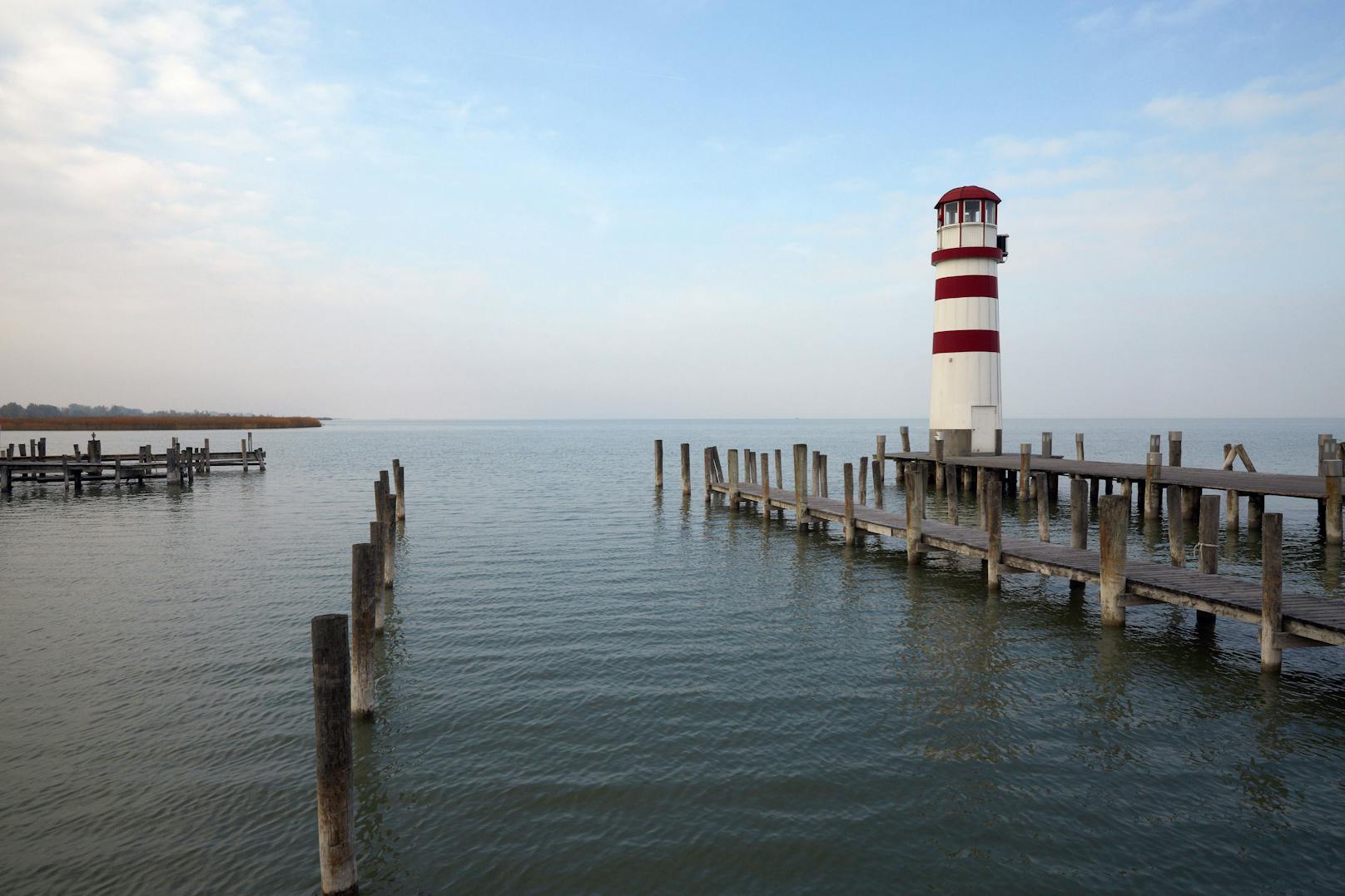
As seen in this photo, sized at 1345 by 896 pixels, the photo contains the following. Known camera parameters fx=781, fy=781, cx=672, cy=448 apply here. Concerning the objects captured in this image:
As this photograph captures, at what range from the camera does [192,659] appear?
1169 centimetres

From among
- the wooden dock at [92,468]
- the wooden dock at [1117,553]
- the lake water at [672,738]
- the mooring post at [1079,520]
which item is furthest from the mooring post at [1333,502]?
the wooden dock at [92,468]

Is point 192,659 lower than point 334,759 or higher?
lower

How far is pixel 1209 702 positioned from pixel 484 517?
72.2ft

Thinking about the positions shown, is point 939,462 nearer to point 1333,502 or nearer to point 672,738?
point 1333,502

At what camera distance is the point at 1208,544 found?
1338 cm

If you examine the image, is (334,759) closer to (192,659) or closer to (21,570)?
(192,659)

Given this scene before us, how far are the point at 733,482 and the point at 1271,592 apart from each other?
19884 mm

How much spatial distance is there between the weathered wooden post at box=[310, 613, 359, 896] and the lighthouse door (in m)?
28.4

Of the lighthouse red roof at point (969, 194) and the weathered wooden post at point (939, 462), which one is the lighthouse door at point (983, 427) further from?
the lighthouse red roof at point (969, 194)

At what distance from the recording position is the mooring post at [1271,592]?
32.9ft

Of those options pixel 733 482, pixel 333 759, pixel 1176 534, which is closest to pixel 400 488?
pixel 733 482

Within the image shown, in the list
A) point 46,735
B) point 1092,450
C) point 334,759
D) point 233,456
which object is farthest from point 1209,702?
point 1092,450

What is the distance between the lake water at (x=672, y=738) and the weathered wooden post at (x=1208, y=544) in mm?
447

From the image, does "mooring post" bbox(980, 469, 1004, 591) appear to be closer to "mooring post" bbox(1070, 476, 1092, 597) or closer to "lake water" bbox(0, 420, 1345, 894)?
"lake water" bbox(0, 420, 1345, 894)
